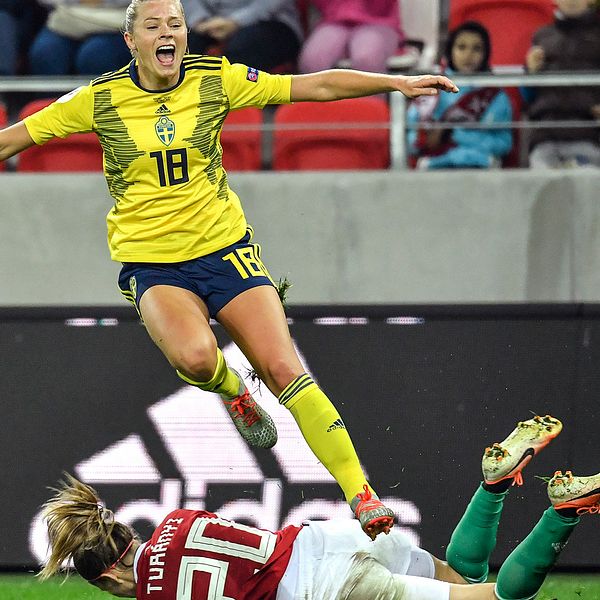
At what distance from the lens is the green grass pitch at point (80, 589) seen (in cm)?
552

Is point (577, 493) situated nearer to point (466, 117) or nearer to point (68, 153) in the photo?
point (466, 117)

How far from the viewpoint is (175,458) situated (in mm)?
6051

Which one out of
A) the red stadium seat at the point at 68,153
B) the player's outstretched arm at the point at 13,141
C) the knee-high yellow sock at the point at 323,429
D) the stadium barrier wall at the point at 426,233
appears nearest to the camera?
the knee-high yellow sock at the point at 323,429

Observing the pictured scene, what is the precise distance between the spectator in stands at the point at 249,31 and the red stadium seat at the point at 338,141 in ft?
1.33

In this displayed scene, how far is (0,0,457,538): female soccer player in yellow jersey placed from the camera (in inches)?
191

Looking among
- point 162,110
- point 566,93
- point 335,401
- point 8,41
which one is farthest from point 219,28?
point 162,110

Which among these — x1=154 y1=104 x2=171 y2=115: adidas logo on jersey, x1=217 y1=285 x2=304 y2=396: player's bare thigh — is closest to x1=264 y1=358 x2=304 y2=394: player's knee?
x1=217 y1=285 x2=304 y2=396: player's bare thigh

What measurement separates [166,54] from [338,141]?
2831mm

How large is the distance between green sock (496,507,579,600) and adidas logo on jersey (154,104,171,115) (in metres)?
2.05

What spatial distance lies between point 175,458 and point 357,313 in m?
1.07

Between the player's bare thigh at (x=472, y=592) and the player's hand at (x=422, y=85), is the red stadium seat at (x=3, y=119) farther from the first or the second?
the player's bare thigh at (x=472, y=592)

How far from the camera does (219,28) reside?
784 centimetres

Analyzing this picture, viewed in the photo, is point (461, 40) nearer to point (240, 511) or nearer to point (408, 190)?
point (408, 190)

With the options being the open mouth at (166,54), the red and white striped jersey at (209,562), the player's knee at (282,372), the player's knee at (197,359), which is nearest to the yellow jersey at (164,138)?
the open mouth at (166,54)
